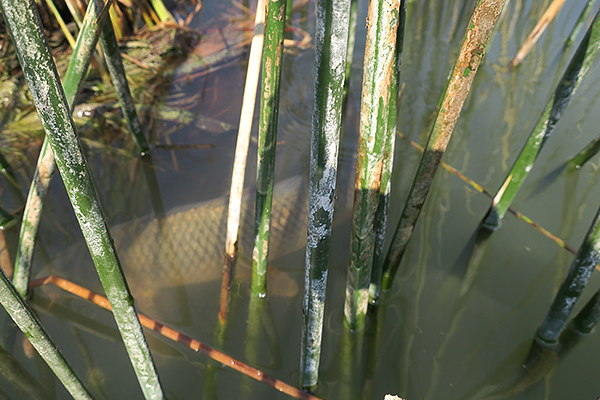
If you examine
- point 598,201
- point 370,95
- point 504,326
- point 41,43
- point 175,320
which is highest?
point 41,43

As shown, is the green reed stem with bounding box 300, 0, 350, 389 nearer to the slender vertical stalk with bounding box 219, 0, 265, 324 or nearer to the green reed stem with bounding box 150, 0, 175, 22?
the slender vertical stalk with bounding box 219, 0, 265, 324

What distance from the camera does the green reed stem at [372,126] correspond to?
106cm

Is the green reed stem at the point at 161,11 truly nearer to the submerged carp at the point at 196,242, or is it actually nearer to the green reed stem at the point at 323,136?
the submerged carp at the point at 196,242

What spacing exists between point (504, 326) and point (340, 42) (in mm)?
1873

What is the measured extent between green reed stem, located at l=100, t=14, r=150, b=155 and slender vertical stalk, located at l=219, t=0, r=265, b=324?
100 centimetres

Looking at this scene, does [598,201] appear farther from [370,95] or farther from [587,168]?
[370,95]

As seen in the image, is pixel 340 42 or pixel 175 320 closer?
pixel 340 42

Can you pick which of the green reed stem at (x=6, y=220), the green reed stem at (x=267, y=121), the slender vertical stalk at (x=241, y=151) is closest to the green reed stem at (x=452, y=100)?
the green reed stem at (x=267, y=121)

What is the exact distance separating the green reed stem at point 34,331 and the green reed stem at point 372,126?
3.20 ft

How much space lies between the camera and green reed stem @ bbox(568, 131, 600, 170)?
2.91m

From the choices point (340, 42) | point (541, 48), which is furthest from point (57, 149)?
point (541, 48)

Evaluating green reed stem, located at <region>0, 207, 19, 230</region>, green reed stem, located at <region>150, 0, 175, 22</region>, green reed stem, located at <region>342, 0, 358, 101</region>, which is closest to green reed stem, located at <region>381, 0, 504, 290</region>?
green reed stem, located at <region>342, 0, 358, 101</region>

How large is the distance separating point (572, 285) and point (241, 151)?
145cm

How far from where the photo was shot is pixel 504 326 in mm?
2203
